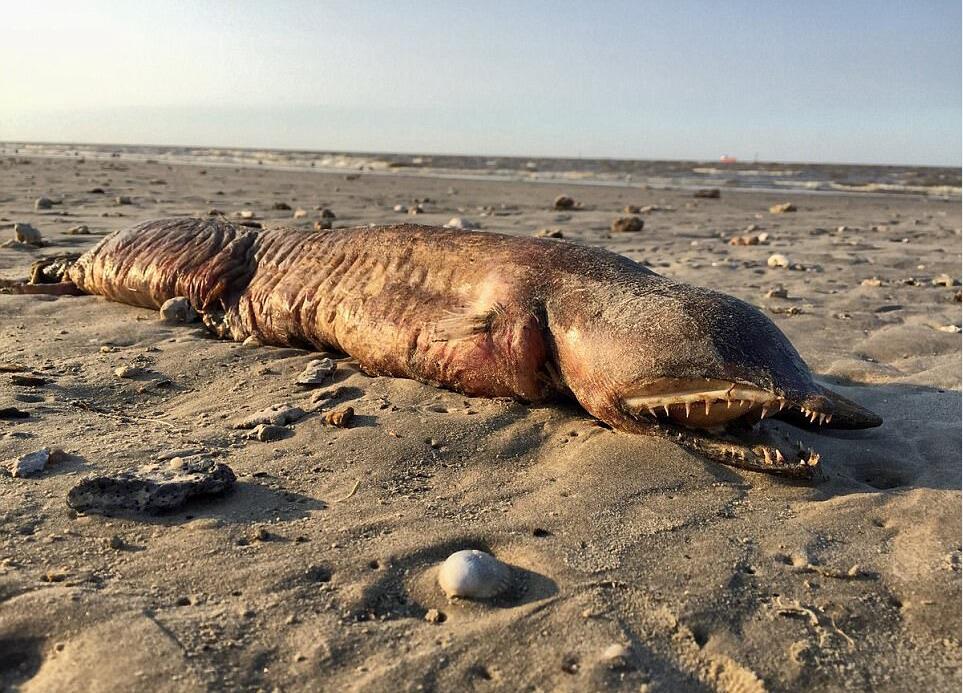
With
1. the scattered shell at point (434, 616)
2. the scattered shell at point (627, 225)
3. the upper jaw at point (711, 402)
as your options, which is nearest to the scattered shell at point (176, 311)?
the upper jaw at point (711, 402)

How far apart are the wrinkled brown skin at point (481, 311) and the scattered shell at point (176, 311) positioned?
0.07 meters

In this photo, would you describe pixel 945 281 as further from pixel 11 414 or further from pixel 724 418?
pixel 11 414

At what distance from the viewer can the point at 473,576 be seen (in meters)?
2.34

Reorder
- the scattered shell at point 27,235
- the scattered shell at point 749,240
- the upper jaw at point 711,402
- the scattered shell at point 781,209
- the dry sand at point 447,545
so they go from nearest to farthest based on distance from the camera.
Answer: the dry sand at point 447,545 < the upper jaw at point 711,402 < the scattered shell at point 27,235 < the scattered shell at point 749,240 < the scattered shell at point 781,209

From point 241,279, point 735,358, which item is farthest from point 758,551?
point 241,279

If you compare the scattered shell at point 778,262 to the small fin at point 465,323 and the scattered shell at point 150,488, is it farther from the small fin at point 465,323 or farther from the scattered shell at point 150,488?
the scattered shell at point 150,488

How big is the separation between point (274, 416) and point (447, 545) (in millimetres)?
1333

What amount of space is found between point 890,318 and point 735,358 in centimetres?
365

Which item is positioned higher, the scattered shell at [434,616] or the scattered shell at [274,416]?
the scattered shell at [274,416]

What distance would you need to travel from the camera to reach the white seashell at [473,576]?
7.64ft

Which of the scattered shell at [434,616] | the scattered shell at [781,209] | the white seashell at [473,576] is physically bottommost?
the scattered shell at [434,616]

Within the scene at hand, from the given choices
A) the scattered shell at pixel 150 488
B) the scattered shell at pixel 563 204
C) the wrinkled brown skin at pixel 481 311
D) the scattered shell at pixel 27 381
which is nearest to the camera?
the scattered shell at pixel 150 488

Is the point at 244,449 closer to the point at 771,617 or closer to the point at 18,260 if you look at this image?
the point at 771,617

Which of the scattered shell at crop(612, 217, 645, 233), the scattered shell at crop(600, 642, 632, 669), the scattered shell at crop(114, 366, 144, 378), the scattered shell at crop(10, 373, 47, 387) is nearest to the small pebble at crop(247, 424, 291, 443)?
the scattered shell at crop(114, 366, 144, 378)
